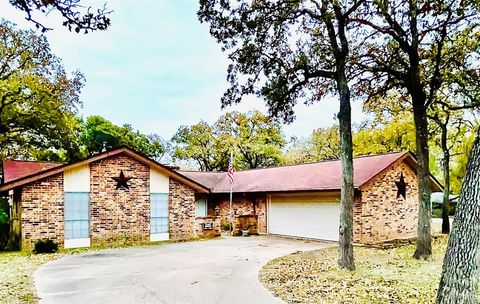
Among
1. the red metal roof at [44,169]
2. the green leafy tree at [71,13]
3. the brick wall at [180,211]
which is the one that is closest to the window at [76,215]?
the red metal roof at [44,169]

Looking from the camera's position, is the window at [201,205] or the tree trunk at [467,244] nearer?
the tree trunk at [467,244]

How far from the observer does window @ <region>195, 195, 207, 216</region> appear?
77.5 ft

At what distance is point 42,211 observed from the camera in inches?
591

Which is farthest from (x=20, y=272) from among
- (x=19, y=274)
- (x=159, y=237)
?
(x=159, y=237)

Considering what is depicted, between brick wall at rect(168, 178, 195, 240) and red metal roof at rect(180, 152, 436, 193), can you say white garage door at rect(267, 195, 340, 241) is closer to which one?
red metal roof at rect(180, 152, 436, 193)

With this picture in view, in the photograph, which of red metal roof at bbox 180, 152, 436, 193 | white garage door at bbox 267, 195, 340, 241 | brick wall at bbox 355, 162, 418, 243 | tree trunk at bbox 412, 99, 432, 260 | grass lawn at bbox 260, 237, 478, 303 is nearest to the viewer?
grass lawn at bbox 260, 237, 478, 303

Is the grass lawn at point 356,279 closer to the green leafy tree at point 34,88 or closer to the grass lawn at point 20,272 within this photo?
the grass lawn at point 20,272

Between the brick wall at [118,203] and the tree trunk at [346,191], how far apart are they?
34.3 ft

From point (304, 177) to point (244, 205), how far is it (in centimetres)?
466

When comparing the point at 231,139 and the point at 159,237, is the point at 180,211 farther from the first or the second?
the point at 231,139

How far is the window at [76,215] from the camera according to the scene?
15641 millimetres

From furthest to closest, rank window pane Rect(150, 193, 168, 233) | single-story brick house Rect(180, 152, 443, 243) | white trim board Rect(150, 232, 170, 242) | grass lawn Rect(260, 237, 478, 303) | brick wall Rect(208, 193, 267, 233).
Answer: brick wall Rect(208, 193, 267, 233)
window pane Rect(150, 193, 168, 233)
white trim board Rect(150, 232, 170, 242)
single-story brick house Rect(180, 152, 443, 243)
grass lawn Rect(260, 237, 478, 303)

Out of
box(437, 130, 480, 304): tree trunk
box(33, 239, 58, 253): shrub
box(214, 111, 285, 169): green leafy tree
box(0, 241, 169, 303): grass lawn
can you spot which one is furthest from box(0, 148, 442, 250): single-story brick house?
box(214, 111, 285, 169): green leafy tree

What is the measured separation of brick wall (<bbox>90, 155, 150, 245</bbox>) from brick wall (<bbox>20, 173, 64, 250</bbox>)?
1.30 m
